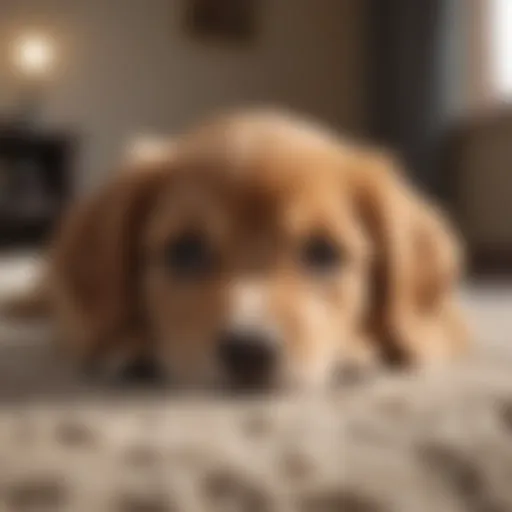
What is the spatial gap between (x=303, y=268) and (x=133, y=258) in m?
0.20

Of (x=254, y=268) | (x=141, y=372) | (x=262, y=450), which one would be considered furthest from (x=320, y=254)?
(x=262, y=450)

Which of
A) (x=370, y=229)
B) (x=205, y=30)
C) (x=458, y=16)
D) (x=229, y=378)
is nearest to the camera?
(x=229, y=378)

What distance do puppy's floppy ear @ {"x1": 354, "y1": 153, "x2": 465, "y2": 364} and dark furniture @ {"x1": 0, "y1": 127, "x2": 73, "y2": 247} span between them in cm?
334

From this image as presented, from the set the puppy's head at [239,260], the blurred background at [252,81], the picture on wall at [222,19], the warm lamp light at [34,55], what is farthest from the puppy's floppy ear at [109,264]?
the picture on wall at [222,19]

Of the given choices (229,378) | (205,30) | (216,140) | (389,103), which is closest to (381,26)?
(389,103)

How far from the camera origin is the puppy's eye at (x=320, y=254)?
973mm

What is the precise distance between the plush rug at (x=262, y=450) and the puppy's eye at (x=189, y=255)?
19cm

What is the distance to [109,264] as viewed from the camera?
1.06 meters

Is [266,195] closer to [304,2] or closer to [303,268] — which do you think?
[303,268]

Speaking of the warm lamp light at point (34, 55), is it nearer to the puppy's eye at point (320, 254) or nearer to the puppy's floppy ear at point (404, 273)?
the puppy's floppy ear at point (404, 273)

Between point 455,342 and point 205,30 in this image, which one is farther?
point 205,30

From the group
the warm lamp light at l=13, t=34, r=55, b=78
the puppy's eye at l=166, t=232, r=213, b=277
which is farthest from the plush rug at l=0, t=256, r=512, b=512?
the warm lamp light at l=13, t=34, r=55, b=78

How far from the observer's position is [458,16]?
3.95 m

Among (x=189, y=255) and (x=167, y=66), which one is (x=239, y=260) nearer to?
(x=189, y=255)
